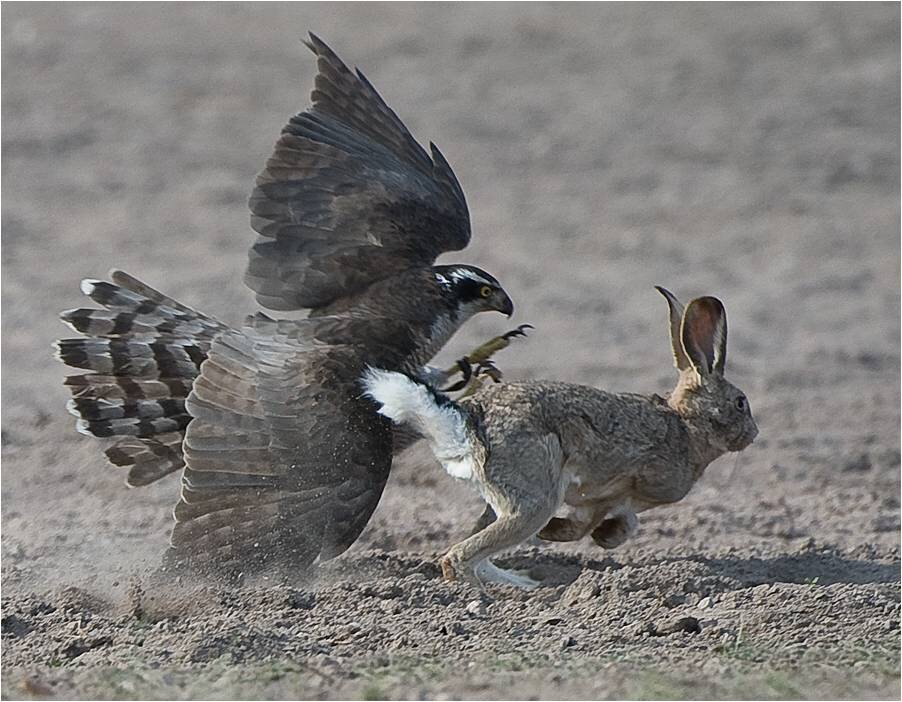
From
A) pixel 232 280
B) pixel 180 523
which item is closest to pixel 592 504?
pixel 180 523

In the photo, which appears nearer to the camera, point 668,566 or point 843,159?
point 668,566

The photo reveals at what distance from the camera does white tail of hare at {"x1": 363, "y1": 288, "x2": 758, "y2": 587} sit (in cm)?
656

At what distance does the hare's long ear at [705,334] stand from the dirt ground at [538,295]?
33.1 inches

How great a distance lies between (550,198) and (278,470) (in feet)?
26.7

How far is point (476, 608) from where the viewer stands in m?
6.51

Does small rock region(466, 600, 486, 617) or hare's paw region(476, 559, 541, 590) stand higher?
hare's paw region(476, 559, 541, 590)

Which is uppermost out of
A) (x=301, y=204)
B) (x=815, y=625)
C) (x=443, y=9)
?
(x=443, y=9)

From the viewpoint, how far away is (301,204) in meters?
8.08

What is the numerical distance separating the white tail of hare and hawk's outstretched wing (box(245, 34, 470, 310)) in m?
1.23

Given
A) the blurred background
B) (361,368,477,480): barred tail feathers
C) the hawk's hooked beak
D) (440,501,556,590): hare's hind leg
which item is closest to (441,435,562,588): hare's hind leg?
(440,501,556,590): hare's hind leg

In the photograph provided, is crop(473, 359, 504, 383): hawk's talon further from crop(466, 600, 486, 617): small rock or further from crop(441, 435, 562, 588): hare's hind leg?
crop(466, 600, 486, 617): small rock

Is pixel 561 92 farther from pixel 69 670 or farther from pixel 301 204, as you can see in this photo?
pixel 69 670

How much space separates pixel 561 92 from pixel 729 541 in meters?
9.11

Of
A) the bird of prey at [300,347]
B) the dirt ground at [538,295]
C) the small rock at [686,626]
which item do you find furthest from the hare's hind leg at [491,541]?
the small rock at [686,626]
